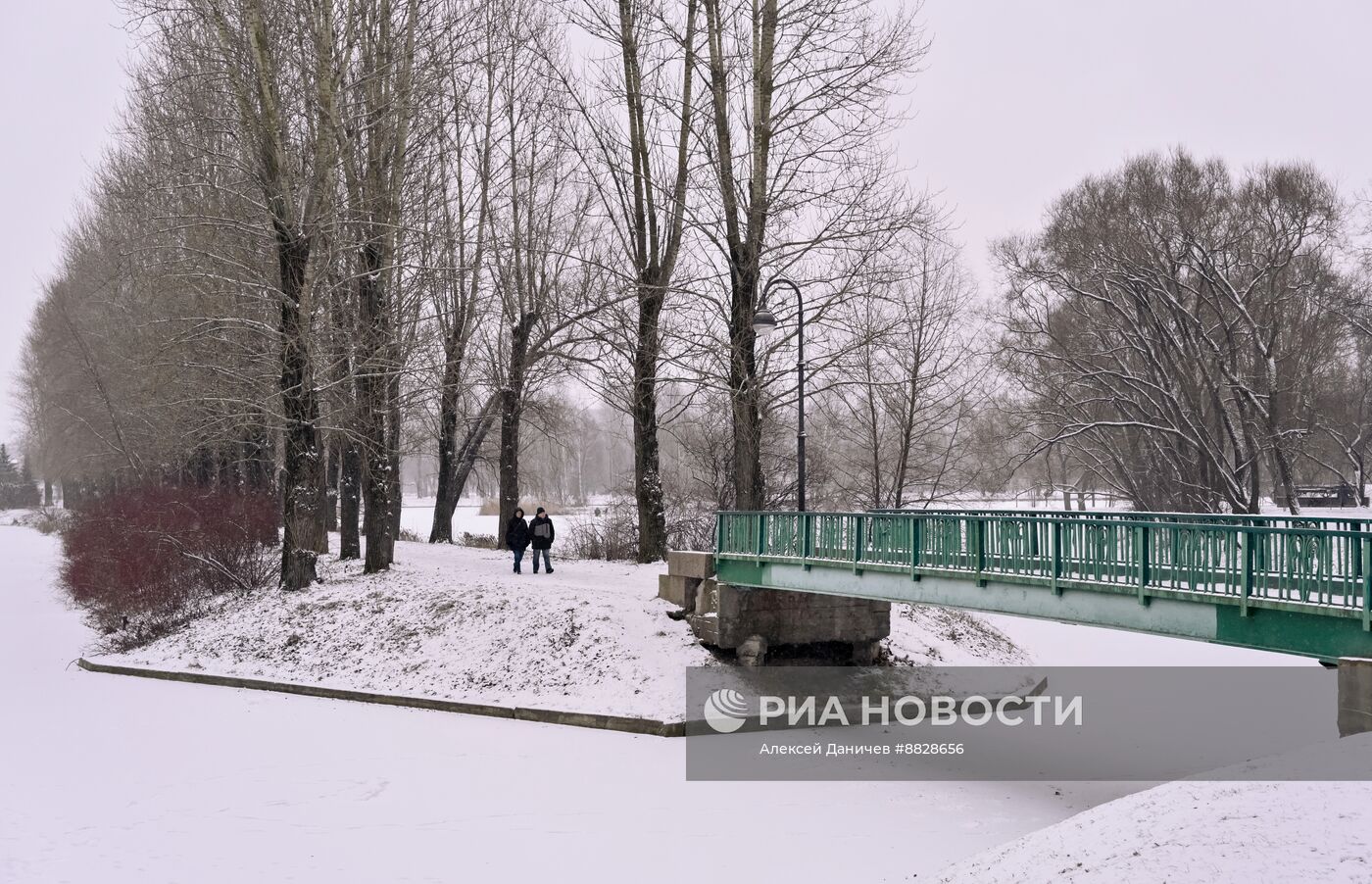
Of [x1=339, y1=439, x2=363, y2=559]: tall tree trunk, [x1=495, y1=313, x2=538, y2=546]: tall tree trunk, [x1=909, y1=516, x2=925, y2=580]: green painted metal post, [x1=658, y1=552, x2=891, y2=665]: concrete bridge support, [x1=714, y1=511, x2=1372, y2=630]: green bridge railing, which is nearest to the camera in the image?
[x1=714, y1=511, x2=1372, y2=630]: green bridge railing

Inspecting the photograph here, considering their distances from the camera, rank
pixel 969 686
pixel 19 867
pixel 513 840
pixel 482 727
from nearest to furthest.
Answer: pixel 19 867 < pixel 513 840 < pixel 482 727 < pixel 969 686

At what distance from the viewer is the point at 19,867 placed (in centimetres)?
1097

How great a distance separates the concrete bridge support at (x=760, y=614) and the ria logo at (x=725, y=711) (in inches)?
49.0

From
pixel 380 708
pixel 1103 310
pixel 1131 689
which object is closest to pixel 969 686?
pixel 1131 689

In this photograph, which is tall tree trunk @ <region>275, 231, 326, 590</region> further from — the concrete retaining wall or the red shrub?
the concrete retaining wall

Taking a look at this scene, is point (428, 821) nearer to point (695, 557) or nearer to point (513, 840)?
point (513, 840)

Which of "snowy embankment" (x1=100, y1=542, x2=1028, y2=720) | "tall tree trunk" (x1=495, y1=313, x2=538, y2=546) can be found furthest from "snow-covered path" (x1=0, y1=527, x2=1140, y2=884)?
"tall tree trunk" (x1=495, y1=313, x2=538, y2=546)

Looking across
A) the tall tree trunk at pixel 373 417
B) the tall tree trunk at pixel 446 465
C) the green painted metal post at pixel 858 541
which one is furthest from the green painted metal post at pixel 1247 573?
the tall tree trunk at pixel 446 465

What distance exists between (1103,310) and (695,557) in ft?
80.3

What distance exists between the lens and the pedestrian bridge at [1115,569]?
1088 cm

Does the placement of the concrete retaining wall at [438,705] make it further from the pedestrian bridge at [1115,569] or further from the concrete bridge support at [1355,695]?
the concrete bridge support at [1355,695]

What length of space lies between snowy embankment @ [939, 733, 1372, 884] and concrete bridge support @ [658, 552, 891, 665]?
9466mm

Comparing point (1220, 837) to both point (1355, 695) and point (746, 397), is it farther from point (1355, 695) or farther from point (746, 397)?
point (746, 397)

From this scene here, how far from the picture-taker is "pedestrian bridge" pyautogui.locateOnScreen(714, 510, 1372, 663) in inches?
428
